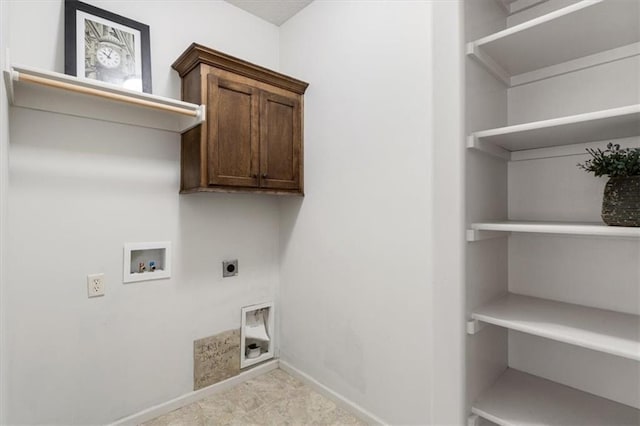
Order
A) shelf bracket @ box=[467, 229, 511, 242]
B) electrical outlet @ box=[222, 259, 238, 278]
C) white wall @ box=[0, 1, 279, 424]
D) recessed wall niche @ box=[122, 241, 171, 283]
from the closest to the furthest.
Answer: shelf bracket @ box=[467, 229, 511, 242] < white wall @ box=[0, 1, 279, 424] < recessed wall niche @ box=[122, 241, 171, 283] < electrical outlet @ box=[222, 259, 238, 278]

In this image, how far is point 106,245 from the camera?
179 centimetres

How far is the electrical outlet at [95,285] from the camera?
68.5 inches

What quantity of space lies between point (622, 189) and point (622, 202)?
0.14 ft

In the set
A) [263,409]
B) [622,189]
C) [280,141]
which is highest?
[280,141]

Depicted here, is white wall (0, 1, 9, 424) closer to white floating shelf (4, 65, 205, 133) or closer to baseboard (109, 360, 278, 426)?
white floating shelf (4, 65, 205, 133)

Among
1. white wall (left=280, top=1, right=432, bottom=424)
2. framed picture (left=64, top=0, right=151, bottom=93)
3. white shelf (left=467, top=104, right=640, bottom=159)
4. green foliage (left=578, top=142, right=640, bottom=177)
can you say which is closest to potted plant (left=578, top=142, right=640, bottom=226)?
green foliage (left=578, top=142, right=640, bottom=177)

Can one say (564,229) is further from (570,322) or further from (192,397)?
(192,397)

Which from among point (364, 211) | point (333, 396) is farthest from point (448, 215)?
point (333, 396)

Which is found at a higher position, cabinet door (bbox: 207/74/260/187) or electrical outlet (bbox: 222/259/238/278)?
cabinet door (bbox: 207/74/260/187)

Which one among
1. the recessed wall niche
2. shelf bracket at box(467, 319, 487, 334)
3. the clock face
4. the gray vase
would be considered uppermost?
the clock face

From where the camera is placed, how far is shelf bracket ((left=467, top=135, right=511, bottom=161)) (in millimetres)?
1286

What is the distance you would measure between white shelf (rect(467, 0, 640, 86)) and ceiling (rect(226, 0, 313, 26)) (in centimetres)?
143

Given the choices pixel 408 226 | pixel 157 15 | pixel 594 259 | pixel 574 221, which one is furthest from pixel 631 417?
pixel 157 15

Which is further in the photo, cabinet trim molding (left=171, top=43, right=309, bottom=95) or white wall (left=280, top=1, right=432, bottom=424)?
cabinet trim molding (left=171, top=43, right=309, bottom=95)
